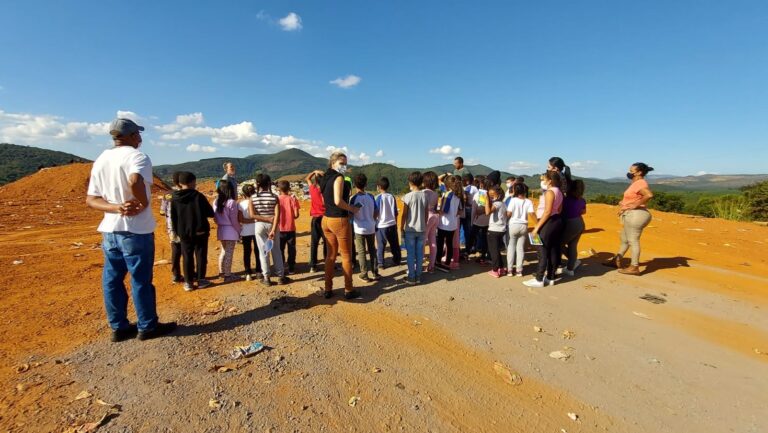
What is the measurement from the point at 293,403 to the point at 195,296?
329cm

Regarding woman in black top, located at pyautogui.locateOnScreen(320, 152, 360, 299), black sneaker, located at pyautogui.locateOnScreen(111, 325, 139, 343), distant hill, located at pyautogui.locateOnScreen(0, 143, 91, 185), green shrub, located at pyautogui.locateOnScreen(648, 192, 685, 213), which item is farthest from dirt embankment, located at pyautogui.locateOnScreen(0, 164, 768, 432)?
distant hill, located at pyautogui.locateOnScreen(0, 143, 91, 185)

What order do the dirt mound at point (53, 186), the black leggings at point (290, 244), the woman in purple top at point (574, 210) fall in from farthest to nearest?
the dirt mound at point (53, 186) < the black leggings at point (290, 244) < the woman in purple top at point (574, 210)

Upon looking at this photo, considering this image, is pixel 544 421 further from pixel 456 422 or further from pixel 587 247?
pixel 587 247

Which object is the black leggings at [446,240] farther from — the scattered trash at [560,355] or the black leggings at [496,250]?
the scattered trash at [560,355]

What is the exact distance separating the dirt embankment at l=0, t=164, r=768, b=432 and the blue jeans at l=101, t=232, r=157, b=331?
321 mm

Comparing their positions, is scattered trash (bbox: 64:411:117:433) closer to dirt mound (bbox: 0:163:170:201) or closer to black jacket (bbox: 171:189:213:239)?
black jacket (bbox: 171:189:213:239)

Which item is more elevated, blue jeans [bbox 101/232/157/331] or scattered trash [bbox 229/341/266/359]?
blue jeans [bbox 101/232/157/331]

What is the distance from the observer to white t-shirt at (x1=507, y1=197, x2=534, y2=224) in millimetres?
6180

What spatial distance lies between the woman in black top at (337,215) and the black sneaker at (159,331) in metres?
2.07

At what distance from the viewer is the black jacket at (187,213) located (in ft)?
17.5

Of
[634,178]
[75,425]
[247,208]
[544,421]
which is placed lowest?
[544,421]

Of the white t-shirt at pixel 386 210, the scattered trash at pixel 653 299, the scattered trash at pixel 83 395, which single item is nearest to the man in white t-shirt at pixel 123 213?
the scattered trash at pixel 83 395

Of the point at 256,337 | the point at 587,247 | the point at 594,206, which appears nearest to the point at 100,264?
the point at 256,337

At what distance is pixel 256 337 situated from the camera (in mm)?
3996
